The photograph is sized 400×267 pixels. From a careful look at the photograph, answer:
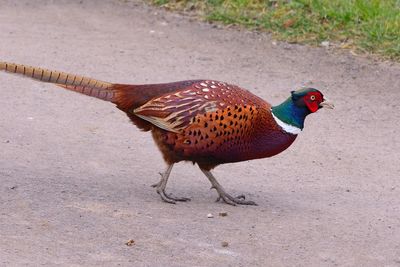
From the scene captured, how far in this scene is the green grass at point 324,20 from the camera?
8.92 meters

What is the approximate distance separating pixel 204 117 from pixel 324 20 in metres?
3.79

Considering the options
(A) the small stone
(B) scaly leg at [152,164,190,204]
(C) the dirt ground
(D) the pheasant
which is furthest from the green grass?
(A) the small stone

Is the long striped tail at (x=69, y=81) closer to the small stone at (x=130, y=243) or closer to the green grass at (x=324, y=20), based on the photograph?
the small stone at (x=130, y=243)

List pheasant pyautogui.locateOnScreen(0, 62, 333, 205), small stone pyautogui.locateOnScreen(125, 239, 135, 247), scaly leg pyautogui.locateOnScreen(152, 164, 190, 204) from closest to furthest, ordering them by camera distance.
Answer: small stone pyautogui.locateOnScreen(125, 239, 135, 247) → pheasant pyautogui.locateOnScreen(0, 62, 333, 205) → scaly leg pyautogui.locateOnScreen(152, 164, 190, 204)

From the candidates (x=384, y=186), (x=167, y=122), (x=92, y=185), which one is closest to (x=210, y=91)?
(x=167, y=122)

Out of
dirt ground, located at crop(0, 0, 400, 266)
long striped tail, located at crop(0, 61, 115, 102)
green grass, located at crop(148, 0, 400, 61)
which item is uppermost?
long striped tail, located at crop(0, 61, 115, 102)

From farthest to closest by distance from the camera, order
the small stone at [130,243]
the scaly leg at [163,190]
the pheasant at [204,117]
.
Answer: the scaly leg at [163,190] → the pheasant at [204,117] → the small stone at [130,243]

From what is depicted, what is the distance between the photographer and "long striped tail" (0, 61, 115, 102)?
599 cm

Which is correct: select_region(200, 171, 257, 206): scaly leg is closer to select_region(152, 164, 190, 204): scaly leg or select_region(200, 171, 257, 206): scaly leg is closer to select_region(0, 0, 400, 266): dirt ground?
select_region(0, 0, 400, 266): dirt ground

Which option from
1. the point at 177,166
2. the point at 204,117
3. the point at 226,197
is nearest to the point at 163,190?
the point at 226,197

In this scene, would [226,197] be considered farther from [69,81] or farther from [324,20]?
[324,20]

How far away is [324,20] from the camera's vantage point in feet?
30.3

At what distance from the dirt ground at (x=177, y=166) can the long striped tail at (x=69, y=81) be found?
1.82 feet

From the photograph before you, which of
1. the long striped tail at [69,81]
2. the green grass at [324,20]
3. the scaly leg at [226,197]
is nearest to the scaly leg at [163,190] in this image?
the scaly leg at [226,197]
